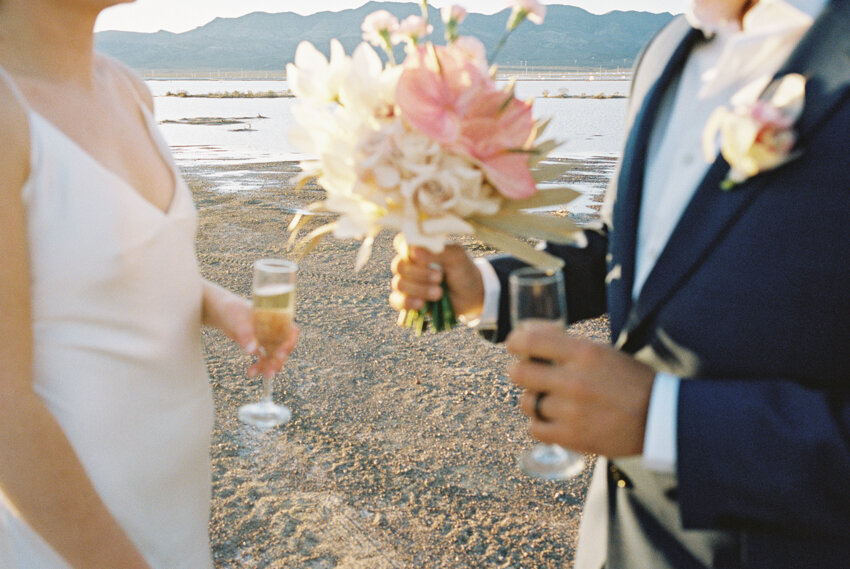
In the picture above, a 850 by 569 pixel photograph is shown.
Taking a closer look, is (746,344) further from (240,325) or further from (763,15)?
(240,325)

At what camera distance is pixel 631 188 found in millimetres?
1755

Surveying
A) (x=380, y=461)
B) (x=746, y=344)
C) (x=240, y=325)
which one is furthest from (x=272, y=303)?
(x=380, y=461)

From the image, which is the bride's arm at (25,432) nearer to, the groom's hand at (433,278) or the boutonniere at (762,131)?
the groom's hand at (433,278)

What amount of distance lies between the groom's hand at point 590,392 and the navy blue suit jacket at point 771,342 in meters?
0.09

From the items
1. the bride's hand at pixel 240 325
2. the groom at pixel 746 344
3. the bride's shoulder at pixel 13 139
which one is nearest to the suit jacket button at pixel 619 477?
the groom at pixel 746 344

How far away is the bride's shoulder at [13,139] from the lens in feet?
4.87

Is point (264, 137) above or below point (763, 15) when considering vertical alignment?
below

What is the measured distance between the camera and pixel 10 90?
1.53 metres

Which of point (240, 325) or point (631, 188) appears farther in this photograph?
point (240, 325)

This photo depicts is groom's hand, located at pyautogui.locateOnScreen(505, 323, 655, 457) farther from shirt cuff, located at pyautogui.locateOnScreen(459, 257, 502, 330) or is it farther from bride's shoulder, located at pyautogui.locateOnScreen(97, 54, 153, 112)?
bride's shoulder, located at pyautogui.locateOnScreen(97, 54, 153, 112)

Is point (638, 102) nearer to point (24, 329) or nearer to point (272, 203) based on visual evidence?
point (24, 329)

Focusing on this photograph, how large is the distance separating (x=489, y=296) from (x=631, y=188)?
56 cm

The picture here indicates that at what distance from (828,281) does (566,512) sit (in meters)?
2.97

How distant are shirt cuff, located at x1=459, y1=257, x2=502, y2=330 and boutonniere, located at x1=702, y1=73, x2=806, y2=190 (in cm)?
81
